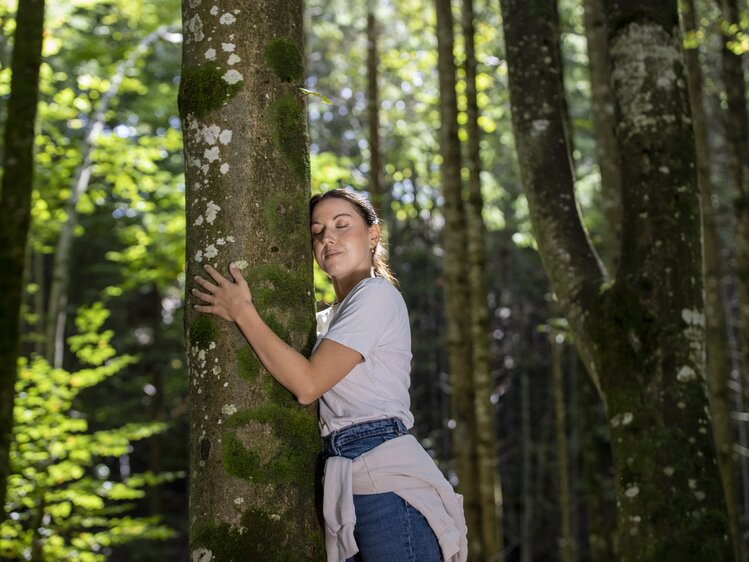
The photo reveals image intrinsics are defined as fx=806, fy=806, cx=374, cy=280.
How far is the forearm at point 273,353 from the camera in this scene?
7.68 ft

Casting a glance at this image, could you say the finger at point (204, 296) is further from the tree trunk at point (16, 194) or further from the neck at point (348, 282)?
the tree trunk at point (16, 194)

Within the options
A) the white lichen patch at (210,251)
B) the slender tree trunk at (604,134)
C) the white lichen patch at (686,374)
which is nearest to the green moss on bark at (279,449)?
the white lichen patch at (210,251)

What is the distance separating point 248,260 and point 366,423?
2.10ft

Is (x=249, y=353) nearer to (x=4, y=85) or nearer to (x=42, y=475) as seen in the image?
(x=42, y=475)

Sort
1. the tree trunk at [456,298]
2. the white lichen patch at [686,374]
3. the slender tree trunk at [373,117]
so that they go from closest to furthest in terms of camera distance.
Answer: the white lichen patch at [686,374]
the tree trunk at [456,298]
the slender tree trunk at [373,117]

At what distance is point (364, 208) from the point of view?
297 cm

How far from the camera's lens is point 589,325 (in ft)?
12.8

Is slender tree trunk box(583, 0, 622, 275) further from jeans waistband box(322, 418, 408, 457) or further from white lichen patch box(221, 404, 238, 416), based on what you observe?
white lichen patch box(221, 404, 238, 416)

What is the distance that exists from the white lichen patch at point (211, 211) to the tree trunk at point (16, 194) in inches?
152

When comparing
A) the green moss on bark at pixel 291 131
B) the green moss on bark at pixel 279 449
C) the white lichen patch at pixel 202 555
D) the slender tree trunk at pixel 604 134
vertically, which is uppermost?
the slender tree trunk at pixel 604 134

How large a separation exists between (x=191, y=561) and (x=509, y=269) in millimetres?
25932

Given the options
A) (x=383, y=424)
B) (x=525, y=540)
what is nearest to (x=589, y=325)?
(x=383, y=424)

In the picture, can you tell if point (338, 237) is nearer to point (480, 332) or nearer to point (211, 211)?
point (211, 211)

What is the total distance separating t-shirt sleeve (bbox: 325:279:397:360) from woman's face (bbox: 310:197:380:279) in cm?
22
